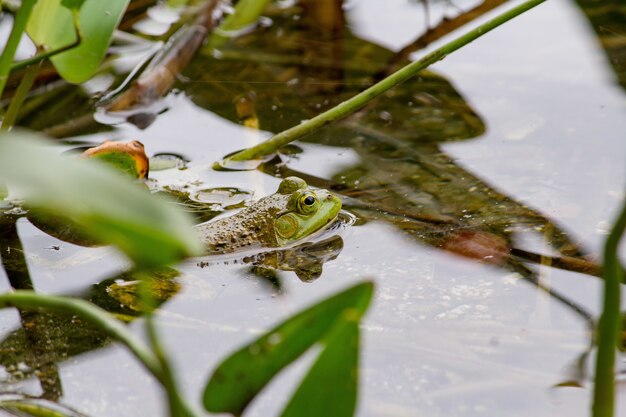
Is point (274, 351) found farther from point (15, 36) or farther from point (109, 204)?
point (15, 36)

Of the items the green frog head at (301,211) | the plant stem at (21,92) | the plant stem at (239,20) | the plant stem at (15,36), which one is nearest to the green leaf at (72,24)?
the plant stem at (21,92)

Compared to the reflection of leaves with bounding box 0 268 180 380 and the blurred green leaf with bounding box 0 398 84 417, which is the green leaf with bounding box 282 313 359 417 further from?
the reflection of leaves with bounding box 0 268 180 380

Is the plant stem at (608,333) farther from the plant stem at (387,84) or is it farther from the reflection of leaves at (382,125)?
the reflection of leaves at (382,125)

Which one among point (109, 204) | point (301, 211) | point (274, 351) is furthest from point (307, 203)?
point (109, 204)

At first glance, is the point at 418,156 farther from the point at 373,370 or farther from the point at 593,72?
the point at 373,370

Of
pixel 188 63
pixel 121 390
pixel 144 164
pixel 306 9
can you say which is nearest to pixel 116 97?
pixel 188 63

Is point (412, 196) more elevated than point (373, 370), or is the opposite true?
point (373, 370)
